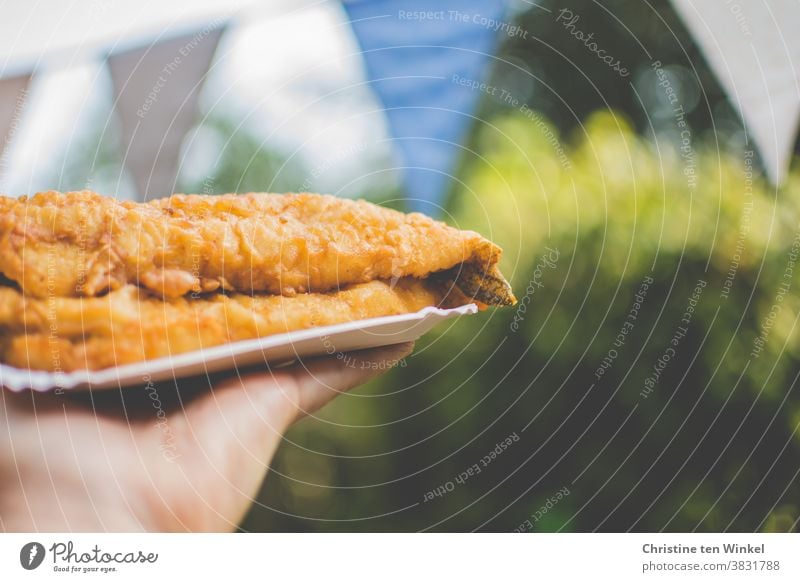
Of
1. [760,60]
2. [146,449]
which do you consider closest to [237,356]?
[146,449]

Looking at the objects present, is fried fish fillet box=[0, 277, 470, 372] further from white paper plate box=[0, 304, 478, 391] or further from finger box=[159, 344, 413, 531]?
finger box=[159, 344, 413, 531]

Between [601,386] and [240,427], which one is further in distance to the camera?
[601,386]

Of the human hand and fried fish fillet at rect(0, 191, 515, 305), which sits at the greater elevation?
fried fish fillet at rect(0, 191, 515, 305)

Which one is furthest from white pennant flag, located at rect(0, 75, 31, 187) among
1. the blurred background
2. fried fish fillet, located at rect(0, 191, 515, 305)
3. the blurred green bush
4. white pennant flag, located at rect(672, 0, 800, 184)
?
white pennant flag, located at rect(672, 0, 800, 184)

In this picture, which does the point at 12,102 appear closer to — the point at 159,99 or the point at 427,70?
the point at 159,99

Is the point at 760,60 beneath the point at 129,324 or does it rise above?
above

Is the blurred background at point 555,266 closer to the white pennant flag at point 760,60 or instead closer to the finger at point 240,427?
the white pennant flag at point 760,60

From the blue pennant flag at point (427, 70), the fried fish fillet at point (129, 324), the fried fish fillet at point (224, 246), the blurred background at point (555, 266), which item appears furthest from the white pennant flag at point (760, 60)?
the fried fish fillet at point (129, 324)
